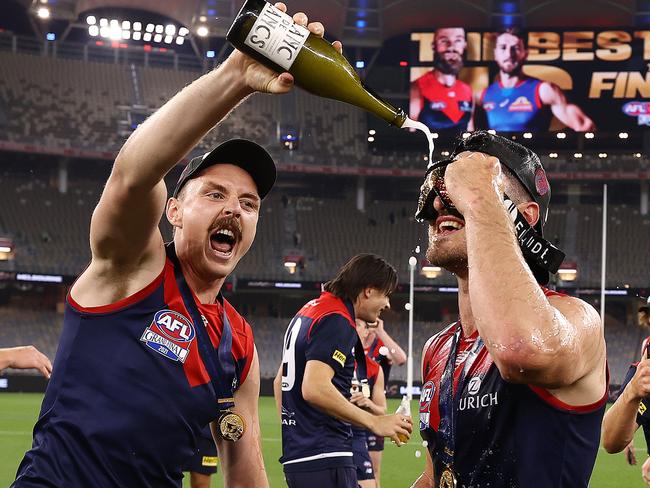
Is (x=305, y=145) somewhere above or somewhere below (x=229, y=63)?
below

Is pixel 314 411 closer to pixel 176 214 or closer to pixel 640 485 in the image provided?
pixel 176 214

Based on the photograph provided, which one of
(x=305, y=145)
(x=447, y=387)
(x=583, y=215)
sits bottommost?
(x=583, y=215)

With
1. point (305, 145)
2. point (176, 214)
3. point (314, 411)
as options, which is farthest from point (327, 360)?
point (305, 145)

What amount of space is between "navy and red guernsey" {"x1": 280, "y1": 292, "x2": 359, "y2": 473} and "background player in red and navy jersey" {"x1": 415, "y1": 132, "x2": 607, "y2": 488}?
2.56 meters

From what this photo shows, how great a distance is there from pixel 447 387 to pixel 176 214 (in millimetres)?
1156

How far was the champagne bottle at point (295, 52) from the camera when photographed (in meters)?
2.29

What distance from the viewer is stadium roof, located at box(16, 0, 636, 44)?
1492 inches

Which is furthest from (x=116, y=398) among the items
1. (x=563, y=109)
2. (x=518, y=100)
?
(x=563, y=109)

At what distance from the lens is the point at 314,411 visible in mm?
5836

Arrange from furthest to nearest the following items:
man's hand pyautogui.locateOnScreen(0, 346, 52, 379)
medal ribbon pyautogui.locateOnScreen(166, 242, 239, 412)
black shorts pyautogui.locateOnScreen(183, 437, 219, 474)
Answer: black shorts pyautogui.locateOnScreen(183, 437, 219, 474) → man's hand pyautogui.locateOnScreen(0, 346, 52, 379) → medal ribbon pyautogui.locateOnScreen(166, 242, 239, 412)

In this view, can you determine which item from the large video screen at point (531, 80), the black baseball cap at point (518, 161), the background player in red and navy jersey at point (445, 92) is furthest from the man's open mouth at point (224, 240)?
the large video screen at point (531, 80)

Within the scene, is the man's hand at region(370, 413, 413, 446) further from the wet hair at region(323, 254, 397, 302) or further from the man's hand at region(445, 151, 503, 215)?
the man's hand at region(445, 151, 503, 215)

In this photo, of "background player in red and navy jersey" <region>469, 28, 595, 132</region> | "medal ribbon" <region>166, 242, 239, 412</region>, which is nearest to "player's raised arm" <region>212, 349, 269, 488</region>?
"medal ribbon" <region>166, 242, 239, 412</region>

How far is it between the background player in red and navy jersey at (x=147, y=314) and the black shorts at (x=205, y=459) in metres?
4.98
